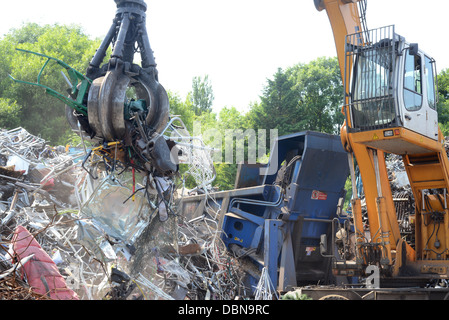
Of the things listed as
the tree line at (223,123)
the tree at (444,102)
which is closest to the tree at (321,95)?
the tree line at (223,123)

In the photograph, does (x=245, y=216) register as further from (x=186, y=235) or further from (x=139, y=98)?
(x=139, y=98)

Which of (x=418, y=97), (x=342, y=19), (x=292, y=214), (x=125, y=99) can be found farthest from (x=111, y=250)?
(x=342, y=19)

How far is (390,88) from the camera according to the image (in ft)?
17.7

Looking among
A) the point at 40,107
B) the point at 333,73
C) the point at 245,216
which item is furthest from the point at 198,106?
the point at 245,216

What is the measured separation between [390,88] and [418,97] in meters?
0.41

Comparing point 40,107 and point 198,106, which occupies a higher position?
point 198,106

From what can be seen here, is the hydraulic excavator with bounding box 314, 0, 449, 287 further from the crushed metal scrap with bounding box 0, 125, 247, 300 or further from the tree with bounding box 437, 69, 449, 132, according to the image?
the tree with bounding box 437, 69, 449, 132

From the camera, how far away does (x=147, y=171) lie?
17.4ft

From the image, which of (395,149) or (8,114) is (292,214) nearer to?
(395,149)

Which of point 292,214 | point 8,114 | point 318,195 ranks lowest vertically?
point 292,214

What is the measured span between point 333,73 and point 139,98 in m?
23.7

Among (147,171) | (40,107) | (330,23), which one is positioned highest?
(40,107)

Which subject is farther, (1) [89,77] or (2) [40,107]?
(2) [40,107]

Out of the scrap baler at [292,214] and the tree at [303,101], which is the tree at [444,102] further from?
the scrap baler at [292,214]
